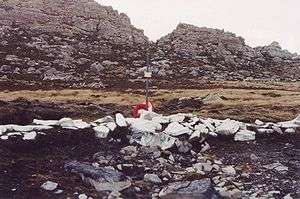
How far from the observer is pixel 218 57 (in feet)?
285

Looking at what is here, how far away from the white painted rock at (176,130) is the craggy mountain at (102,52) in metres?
40.9

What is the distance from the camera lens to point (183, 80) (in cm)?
6831

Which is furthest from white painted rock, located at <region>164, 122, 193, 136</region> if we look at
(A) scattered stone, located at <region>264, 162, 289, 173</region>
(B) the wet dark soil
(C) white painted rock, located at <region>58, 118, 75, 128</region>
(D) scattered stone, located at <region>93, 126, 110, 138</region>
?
(C) white painted rock, located at <region>58, 118, 75, 128</region>

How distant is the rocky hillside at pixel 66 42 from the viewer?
66.2 metres

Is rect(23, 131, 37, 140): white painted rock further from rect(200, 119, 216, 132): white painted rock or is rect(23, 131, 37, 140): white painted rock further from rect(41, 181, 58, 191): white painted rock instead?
rect(200, 119, 216, 132): white painted rock

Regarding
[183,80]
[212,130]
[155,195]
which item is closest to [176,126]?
[212,130]

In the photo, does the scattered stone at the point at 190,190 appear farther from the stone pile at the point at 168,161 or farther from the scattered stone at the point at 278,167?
the scattered stone at the point at 278,167

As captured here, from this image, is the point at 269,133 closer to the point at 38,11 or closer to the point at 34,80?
the point at 34,80

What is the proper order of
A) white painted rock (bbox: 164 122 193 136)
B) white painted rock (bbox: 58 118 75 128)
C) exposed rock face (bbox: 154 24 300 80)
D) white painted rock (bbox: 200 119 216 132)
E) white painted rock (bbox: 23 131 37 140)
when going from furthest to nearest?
exposed rock face (bbox: 154 24 300 80) < white painted rock (bbox: 200 119 216 132) < white painted rock (bbox: 164 122 193 136) < white painted rock (bbox: 58 118 75 128) < white painted rock (bbox: 23 131 37 140)

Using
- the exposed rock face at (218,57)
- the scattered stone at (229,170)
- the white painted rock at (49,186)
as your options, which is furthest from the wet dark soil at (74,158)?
the exposed rock face at (218,57)

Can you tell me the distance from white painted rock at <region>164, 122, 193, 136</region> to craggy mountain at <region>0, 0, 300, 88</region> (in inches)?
1609

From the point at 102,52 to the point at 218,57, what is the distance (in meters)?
19.3

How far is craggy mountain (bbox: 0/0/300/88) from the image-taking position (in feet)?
220

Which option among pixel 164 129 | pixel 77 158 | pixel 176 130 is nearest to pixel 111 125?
pixel 164 129
